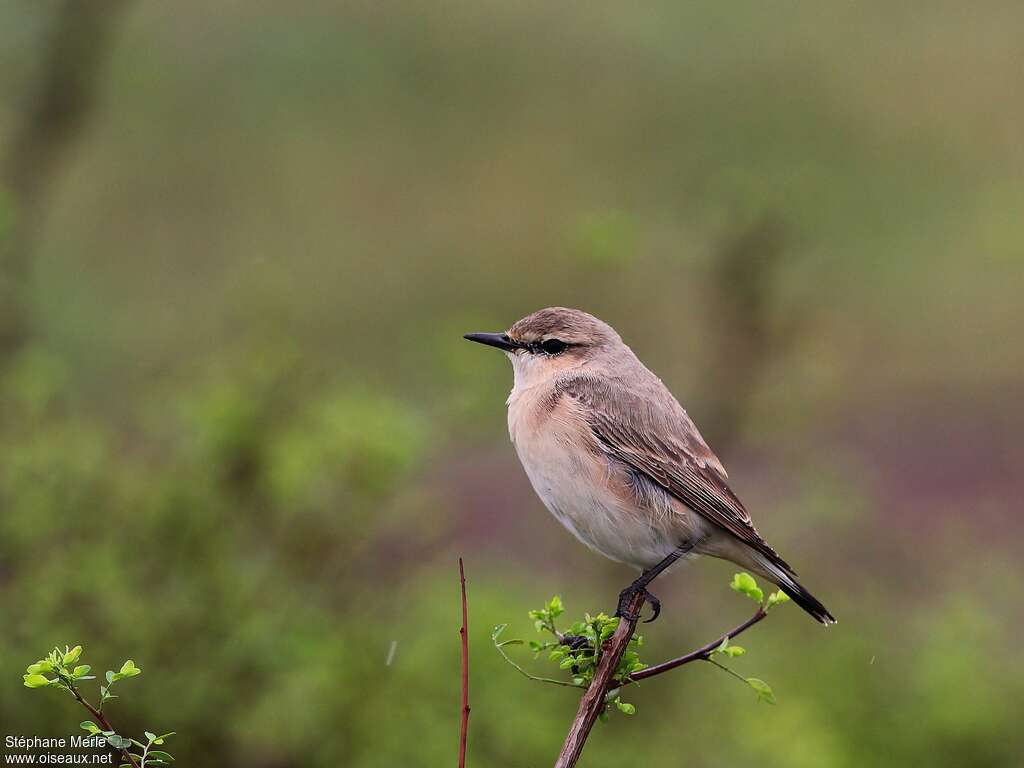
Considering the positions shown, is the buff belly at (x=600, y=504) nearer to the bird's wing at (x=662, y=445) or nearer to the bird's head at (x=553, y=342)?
the bird's wing at (x=662, y=445)

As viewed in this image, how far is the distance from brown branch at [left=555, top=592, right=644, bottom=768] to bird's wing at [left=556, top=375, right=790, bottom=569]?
117 cm

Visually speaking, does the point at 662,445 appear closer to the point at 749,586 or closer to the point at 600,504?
the point at 600,504

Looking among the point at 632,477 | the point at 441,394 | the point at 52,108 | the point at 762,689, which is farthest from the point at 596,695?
the point at 52,108

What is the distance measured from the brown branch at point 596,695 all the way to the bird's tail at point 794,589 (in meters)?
1.07

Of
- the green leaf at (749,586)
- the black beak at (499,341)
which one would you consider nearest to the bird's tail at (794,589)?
the green leaf at (749,586)

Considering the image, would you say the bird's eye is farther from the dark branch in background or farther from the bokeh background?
the dark branch in background

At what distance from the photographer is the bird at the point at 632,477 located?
5.14 m

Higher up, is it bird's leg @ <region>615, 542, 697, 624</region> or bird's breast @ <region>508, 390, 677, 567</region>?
bird's breast @ <region>508, 390, 677, 567</region>

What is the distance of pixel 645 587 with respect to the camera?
15.5 ft

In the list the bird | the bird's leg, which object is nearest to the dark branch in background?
the bird

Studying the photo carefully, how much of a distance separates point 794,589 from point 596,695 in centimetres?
152

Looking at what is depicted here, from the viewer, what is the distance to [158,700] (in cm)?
604

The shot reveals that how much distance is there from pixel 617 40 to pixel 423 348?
16694 millimetres

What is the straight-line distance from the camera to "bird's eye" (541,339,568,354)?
18.7ft
